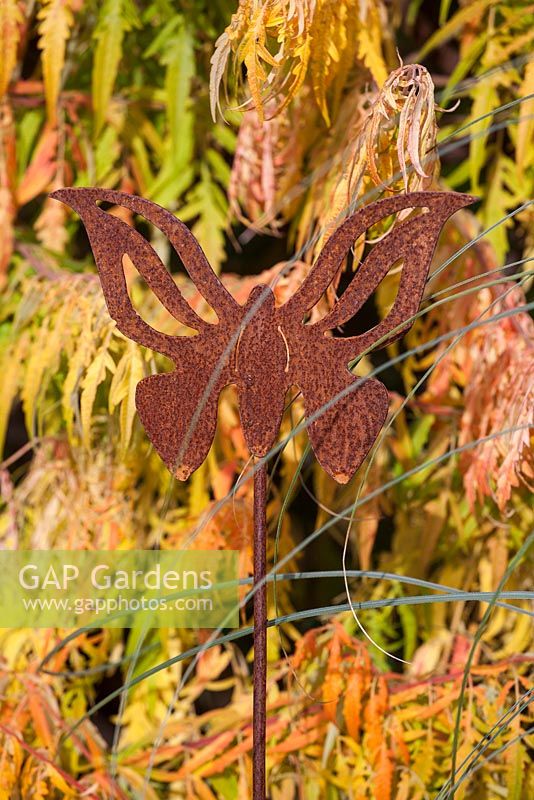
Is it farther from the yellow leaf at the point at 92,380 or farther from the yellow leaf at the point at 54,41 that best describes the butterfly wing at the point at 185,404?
the yellow leaf at the point at 54,41

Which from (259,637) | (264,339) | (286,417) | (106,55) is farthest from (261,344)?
(106,55)

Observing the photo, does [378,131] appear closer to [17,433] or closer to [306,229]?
[306,229]

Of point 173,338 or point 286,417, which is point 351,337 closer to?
point 173,338

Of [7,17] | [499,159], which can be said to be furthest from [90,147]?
[499,159]

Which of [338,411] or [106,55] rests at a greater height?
[106,55]

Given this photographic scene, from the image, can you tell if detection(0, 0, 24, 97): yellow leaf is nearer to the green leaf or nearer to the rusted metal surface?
the green leaf

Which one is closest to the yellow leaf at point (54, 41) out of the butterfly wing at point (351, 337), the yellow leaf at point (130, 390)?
the yellow leaf at point (130, 390)
